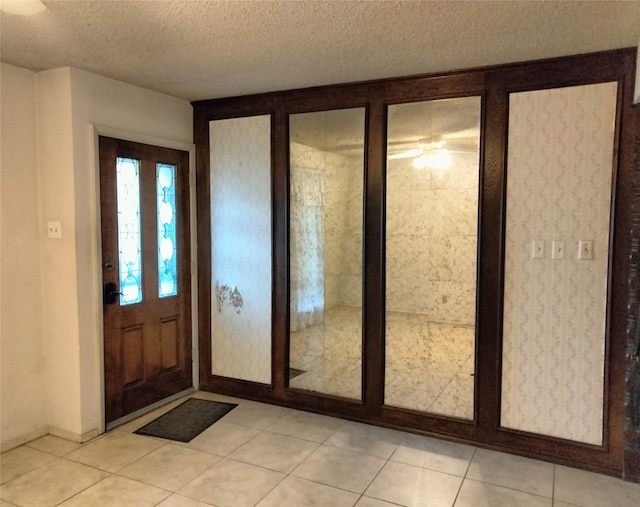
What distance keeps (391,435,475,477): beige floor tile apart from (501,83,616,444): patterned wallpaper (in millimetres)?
375

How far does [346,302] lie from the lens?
3504 millimetres

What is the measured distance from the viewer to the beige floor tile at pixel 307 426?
3.25 meters

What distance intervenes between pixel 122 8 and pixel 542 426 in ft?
11.1

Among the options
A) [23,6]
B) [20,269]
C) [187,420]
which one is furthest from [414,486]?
[23,6]

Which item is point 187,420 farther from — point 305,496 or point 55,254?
point 55,254

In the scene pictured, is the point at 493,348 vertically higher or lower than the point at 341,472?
higher

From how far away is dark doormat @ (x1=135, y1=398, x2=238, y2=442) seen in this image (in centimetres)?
326

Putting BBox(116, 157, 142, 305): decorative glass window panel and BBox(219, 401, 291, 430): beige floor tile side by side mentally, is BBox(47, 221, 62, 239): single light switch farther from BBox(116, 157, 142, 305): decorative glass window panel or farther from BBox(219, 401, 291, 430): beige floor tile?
BBox(219, 401, 291, 430): beige floor tile

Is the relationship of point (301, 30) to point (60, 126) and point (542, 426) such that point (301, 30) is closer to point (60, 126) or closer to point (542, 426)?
point (60, 126)

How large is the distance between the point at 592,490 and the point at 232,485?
2.07m

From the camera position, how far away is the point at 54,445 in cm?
307

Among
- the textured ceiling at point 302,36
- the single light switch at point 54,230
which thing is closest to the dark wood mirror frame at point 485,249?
the textured ceiling at point 302,36

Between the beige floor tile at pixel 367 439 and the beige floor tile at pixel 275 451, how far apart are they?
0.68 ft

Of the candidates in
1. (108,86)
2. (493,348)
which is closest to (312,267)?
(493,348)
